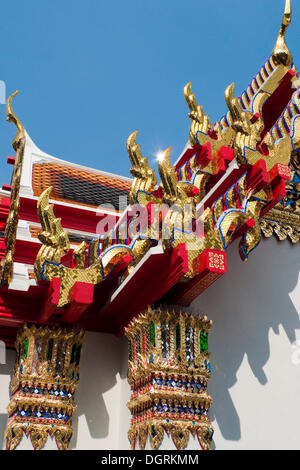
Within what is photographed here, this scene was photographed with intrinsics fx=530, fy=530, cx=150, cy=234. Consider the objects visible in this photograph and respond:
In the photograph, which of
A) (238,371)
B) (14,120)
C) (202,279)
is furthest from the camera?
(14,120)

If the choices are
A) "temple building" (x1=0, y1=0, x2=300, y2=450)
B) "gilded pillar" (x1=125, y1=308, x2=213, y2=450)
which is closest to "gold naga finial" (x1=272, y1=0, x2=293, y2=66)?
"temple building" (x1=0, y1=0, x2=300, y2=450)

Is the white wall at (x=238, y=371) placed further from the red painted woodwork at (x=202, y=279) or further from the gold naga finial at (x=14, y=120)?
the gold naga finial at (x=14, y=120)

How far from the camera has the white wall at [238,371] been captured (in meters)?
4.98

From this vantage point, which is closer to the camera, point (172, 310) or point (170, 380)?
point (170, 380)

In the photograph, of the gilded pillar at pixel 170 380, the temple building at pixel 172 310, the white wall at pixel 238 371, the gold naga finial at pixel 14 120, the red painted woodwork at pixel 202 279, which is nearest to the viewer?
the red painted woodwork at pixel 202 279

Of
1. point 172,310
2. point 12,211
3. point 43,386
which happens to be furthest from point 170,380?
point 12,211

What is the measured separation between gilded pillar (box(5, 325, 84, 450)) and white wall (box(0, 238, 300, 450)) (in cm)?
19

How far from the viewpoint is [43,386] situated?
4.79 metres

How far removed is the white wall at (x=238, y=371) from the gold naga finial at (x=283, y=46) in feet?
7.22

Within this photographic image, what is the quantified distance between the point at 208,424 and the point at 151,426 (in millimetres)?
527

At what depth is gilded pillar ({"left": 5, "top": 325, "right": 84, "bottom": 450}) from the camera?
4.67 metres

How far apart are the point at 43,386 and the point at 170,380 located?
3.92 ft

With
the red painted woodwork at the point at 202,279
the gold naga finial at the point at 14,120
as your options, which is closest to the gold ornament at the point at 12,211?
the gold naga finial at the point at 14,120

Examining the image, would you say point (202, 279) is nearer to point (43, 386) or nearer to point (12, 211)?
point (43, 386)
